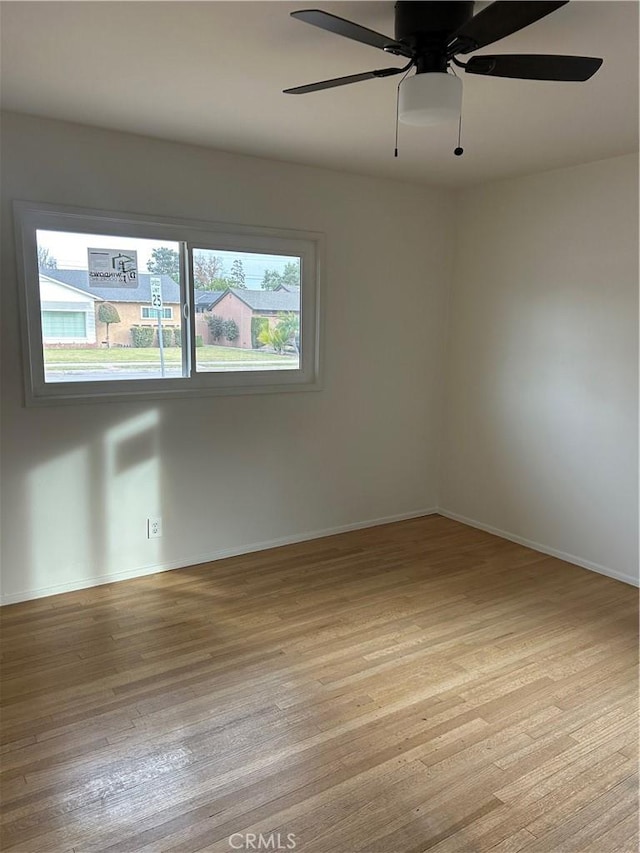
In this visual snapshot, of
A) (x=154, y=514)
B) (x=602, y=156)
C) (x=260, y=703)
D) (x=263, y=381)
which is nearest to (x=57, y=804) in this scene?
(x=260, y=703)

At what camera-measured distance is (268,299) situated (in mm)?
3879

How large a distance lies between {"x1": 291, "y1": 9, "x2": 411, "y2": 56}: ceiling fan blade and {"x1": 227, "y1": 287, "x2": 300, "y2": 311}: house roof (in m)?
2.09

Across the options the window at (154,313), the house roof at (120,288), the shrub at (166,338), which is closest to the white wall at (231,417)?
the house roof at (120,288)

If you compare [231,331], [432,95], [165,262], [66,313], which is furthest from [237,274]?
[432,95]

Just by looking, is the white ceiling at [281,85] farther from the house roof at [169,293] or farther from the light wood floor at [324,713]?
the light wood floor at [324,713]

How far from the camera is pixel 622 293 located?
351 cm

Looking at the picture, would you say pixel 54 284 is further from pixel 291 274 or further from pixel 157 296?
pixel 291 274

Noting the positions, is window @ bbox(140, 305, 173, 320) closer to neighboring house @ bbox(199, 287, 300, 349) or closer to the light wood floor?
neighboring house @ bbox(199, 287, 300, 349)

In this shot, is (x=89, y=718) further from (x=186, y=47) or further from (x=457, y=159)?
(x=457, y=159)

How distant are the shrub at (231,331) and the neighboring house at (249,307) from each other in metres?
0.02

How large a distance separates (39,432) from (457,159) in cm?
290

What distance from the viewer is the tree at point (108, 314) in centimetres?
329

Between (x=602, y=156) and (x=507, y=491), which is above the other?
(x=602, y=156)

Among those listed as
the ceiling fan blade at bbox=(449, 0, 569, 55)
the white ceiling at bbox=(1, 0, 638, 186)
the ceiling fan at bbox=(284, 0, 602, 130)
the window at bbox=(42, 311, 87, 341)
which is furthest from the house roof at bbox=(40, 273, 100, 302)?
the ceiling fan blade at bbox=(449, 0, 569, 55)
